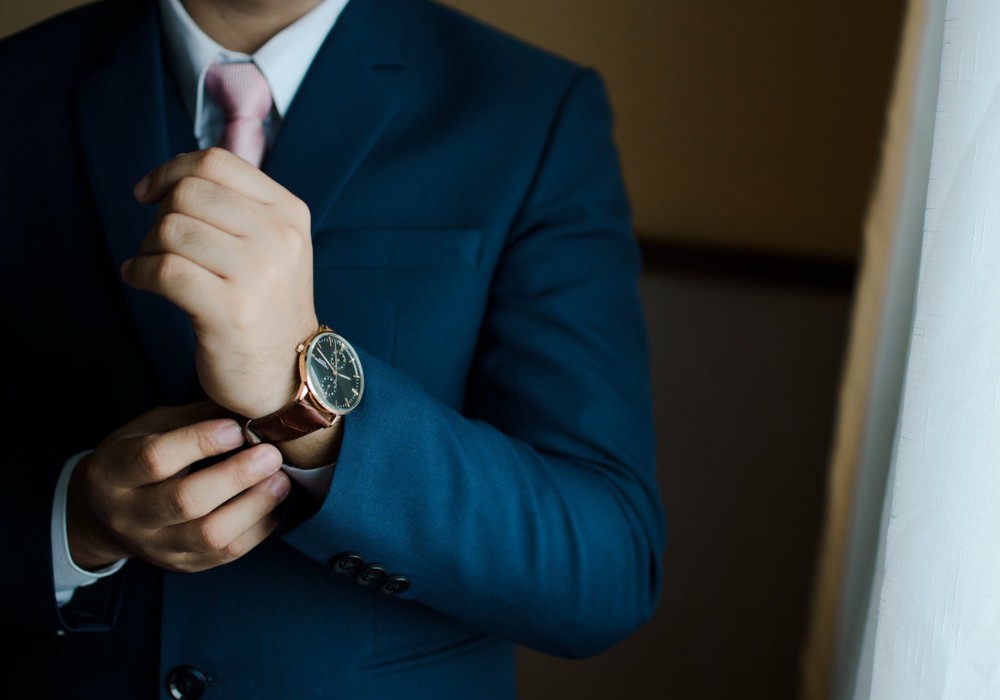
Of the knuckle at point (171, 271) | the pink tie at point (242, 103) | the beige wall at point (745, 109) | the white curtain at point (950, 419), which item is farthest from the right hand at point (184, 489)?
the beige wall at point (745, 109)

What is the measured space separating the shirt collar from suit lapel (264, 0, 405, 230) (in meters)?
0.01

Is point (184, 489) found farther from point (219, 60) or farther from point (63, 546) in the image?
point (219, 60)

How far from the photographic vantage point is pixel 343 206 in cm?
75

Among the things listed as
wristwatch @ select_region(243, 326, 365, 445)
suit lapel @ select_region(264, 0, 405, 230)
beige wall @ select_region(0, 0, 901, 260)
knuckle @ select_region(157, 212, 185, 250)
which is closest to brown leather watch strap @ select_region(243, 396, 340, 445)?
wristwatch @ select_region(243, 326, 365, 445)

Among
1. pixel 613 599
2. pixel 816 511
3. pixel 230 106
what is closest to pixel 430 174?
pixel 230 106

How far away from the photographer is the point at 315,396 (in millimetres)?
545

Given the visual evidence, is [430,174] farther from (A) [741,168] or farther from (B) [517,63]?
(A) [741,168]

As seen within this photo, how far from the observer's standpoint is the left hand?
488 millimetres

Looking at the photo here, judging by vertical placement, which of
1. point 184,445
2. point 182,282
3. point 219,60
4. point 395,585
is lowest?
point 395,585

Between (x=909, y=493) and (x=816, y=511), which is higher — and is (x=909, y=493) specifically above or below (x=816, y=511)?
above

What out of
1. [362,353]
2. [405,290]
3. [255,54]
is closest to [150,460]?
[362,353]

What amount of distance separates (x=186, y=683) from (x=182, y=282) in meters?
0.35

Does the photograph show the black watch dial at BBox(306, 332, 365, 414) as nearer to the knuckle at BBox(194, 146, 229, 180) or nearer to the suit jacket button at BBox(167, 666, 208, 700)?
the knuckle at BBox(194, 146, 229, 180)

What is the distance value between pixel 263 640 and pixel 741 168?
75 cm
